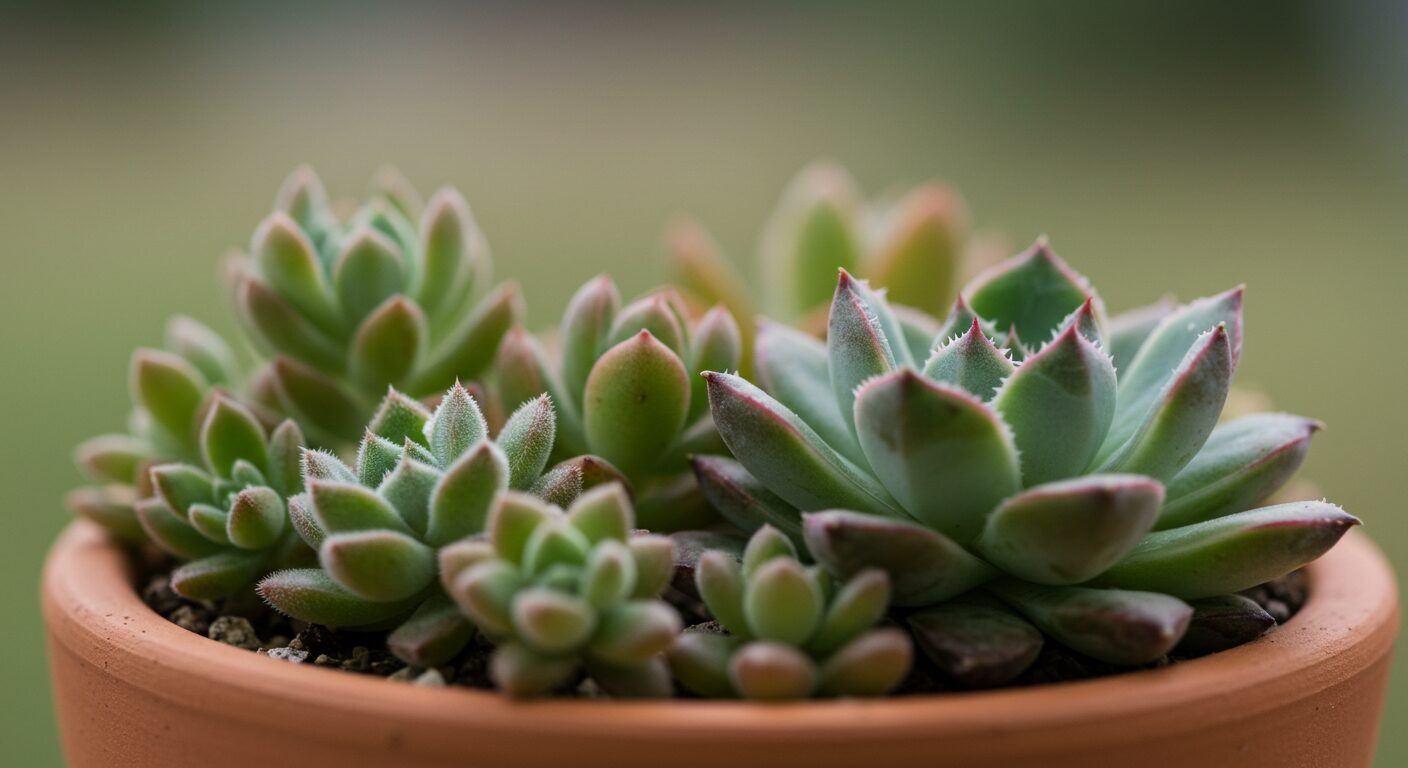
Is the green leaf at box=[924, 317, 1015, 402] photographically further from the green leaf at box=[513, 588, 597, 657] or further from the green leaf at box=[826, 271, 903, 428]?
the green leaf at box=[513, 588, 597, 657]

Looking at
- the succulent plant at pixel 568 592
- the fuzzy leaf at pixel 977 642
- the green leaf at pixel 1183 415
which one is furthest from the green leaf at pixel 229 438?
the green leaf at pixel 1183 415

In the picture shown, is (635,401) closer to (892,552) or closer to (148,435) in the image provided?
(892,552)

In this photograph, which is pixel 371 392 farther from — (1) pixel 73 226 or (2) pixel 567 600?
(1) pixel 73 226

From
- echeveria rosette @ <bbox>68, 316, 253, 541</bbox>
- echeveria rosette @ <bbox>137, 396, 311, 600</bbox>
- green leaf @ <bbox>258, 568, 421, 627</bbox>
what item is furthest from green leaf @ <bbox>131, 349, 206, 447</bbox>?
green leaf @ <bbox>258, 568, 421, 627</bbox>

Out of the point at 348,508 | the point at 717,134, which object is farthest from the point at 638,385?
the point at 717,134

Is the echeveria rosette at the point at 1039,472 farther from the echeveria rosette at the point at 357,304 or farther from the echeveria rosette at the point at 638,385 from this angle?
the echeveria rosette at the point at 357,304
